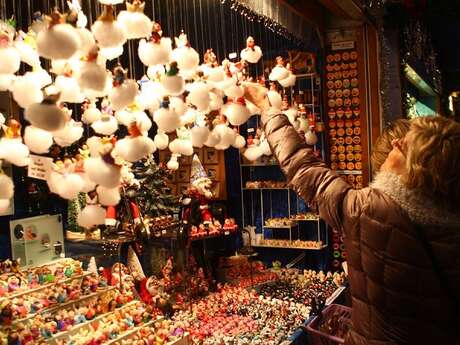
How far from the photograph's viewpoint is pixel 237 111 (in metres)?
1.98

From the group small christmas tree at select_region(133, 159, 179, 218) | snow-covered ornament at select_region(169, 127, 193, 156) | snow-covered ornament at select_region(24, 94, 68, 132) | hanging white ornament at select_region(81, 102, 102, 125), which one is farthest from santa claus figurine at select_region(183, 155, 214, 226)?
snow-covered ornament at select_region(24, 94, 68, 132)

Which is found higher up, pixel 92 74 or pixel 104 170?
pixel 92 74

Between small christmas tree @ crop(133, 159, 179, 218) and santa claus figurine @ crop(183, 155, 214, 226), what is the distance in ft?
0.52

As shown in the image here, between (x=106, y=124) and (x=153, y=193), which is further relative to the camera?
(x=153, y=193)

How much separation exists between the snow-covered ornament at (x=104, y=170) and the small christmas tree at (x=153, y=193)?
2324mm

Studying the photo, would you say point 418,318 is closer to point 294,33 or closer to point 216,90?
point 216,90

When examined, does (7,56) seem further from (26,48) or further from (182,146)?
(182,146)

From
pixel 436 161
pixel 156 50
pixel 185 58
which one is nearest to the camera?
pixel 436 161

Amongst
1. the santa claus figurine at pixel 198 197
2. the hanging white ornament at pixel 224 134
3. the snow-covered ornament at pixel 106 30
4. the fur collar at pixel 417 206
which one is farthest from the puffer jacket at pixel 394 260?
the santa claus figurine at pixel 198 197

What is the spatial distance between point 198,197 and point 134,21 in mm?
2446

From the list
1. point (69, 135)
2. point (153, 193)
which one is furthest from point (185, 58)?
point (153, 193)

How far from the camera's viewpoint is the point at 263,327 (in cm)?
342

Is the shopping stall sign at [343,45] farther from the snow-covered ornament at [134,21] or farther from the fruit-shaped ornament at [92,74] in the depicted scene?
the fruit-shaped ornament at [92,74]

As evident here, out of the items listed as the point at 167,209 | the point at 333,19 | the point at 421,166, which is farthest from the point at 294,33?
the point at 421,166
